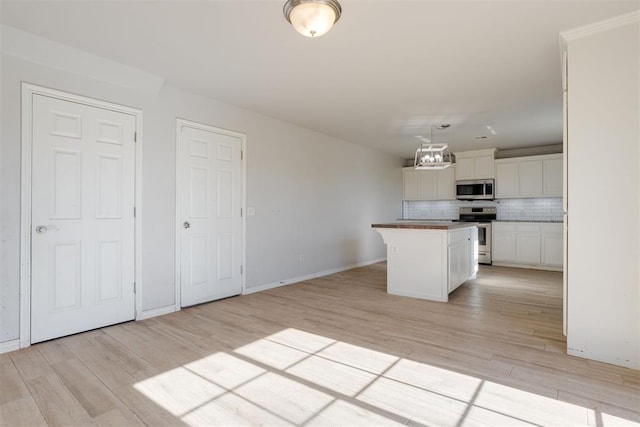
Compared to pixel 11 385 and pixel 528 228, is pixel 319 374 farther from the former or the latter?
pixel 528 228

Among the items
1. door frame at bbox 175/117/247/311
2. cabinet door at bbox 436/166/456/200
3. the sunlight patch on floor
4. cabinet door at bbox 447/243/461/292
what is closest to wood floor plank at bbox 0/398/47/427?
the sunlight patch on floor

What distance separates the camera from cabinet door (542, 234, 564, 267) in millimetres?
6062

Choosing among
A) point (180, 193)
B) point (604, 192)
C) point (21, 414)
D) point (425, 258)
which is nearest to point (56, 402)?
point (21, 414)

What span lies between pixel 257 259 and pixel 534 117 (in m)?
4.50

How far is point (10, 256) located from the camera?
102 inches

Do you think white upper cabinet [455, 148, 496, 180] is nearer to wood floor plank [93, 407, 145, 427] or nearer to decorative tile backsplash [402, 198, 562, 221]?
decorative tile backsplash [402, 198, 562, 221]

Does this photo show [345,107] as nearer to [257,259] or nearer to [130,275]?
[257,259]

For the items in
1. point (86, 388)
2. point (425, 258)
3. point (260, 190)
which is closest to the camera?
point (86, 388)

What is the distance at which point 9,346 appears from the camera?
2.57 metres

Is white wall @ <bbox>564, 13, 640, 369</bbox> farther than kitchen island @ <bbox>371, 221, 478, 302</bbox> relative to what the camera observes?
No

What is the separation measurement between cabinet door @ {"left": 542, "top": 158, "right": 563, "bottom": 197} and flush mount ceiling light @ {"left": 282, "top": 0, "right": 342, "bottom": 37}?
599 cm

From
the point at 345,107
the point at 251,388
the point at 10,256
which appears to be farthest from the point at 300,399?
the point at 345,107

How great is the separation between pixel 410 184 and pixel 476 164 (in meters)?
1.60

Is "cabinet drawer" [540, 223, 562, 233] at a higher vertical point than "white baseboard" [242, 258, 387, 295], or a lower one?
higher
